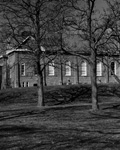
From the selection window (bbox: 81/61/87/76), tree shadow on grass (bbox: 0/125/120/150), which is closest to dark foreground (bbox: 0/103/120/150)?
tree shadow on grass (bbox: 0/125/120/150)

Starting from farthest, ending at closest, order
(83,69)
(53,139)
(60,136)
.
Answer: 1. (83,69)
2. (60,136)
3. (53,139)

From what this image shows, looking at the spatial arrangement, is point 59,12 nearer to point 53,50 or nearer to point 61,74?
point 53,50

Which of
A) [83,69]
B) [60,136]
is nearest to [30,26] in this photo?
[60,136]

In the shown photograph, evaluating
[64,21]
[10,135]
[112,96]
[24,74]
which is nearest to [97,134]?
[10,135]

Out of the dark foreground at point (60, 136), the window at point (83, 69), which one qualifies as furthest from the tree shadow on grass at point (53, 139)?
the window at point (83, 69)

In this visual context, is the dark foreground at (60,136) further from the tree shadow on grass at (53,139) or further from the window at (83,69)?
the window at (83,69)

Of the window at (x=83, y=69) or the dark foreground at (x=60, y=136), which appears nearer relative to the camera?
the dark foreground at (x=60, y=136)

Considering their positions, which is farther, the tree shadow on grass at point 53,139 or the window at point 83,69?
the window at point 83,69

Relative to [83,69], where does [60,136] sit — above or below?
below

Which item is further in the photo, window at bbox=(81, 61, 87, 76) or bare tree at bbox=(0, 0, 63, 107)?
window at bbox=(81, 61, 87, 76)

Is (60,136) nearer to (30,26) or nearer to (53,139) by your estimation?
(53,139)

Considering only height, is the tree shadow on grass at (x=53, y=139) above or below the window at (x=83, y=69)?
below

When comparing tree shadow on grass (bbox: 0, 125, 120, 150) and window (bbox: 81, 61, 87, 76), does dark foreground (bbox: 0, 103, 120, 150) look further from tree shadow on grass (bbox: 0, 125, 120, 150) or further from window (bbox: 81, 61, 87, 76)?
window (bbox: 81, 61, 87, 76)

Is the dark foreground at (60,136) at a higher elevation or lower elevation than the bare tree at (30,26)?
lower
